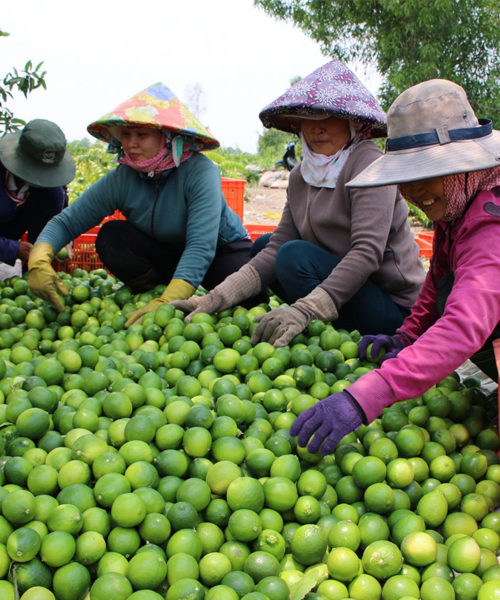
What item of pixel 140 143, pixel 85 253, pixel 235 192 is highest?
pixel 140 143

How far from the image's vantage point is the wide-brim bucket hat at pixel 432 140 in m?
2.32

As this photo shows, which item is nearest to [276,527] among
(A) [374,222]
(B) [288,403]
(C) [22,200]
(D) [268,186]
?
(B) [288,403]

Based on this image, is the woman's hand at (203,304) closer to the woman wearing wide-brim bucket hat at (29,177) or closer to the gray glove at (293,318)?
the gray glove at (293,318)

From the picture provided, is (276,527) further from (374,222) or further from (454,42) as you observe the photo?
(454,42)

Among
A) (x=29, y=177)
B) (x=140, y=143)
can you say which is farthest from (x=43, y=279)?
(x=140, y=143)

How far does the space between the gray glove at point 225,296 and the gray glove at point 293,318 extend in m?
0.50

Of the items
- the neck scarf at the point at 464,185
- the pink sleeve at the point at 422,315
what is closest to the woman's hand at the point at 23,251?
the pink sleeve at the point at 422,315

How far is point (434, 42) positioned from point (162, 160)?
1355 cm

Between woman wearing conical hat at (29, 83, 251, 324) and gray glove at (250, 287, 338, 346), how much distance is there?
901 mm

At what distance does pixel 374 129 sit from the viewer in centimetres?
405

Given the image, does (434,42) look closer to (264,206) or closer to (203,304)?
(264,206)

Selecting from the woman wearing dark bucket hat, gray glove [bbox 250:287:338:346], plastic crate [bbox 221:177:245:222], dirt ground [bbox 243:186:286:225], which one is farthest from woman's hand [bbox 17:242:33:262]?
dirt ground [bbox 243:186:286:225]

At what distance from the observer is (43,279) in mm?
4480

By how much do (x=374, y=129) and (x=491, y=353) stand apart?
1.91m
